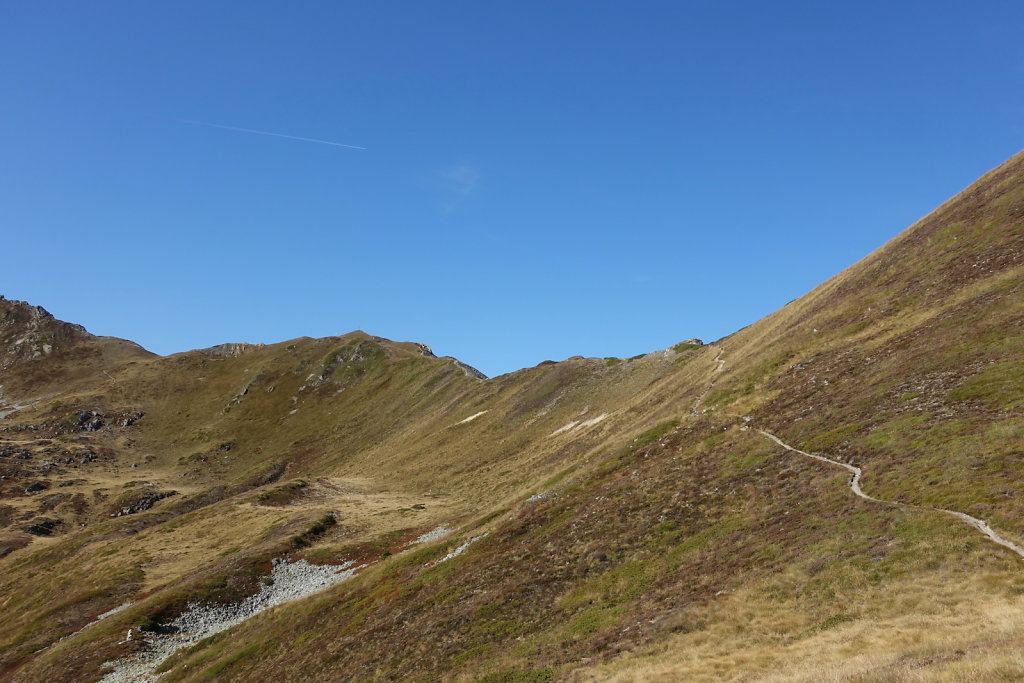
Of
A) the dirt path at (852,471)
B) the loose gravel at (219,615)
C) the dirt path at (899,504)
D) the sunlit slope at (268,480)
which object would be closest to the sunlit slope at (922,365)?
the dirt path at (899,504)

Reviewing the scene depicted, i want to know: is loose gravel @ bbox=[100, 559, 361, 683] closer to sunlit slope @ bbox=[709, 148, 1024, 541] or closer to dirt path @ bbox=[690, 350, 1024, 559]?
dirt path @ bbox=[690, 350, 1024, 559]

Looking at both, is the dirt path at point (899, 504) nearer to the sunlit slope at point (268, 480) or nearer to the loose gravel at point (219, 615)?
the sunlit slope at point (268, 480)

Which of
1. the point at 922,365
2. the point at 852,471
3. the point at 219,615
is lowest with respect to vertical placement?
the point at 852,471

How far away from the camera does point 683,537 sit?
126 feet

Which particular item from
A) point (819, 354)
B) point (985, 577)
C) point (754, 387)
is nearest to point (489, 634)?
A: point (985, 577)

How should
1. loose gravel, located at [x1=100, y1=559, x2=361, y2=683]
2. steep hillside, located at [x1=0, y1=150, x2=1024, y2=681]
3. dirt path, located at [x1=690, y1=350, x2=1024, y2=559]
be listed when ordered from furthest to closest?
loose gravel, located at [x1=100, y1=559, x2=361, y2=683] → steep hillside, located at [x1=0, y1=150, x2=1024, y2=681] → dirt path, located at [x1=690, y1=350, x2=1024, y2=559]

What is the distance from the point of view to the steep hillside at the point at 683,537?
2442 cm

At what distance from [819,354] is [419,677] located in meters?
51.2

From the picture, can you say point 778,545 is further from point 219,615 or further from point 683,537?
point 219,615

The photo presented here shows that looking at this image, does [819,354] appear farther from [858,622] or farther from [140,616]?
[140,616]

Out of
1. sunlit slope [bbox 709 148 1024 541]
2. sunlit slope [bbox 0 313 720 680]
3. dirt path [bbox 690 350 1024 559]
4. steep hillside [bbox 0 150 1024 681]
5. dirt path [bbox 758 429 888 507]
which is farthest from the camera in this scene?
sunlit slope [bbox 0 313 720 680]

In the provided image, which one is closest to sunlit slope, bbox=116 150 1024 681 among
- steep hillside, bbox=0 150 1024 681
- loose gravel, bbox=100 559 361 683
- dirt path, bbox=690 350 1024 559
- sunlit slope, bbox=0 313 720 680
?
steep hillside, bbox=0 150 1024 681

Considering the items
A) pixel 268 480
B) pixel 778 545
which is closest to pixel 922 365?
pixel 778 545

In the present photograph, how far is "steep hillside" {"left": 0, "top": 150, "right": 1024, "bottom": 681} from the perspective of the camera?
2442 cm
